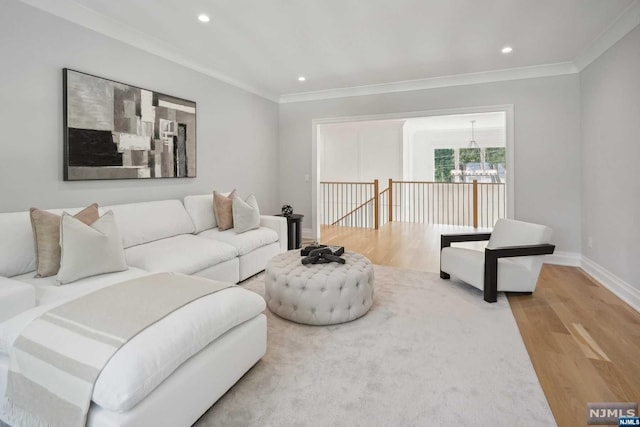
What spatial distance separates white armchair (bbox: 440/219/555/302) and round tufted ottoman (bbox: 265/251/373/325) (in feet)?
3.75

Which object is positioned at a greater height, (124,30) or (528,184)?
(124,30)

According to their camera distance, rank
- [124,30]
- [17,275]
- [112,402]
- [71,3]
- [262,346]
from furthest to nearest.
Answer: [124,30], [71,3], [17,275], [262,346], [112,402]

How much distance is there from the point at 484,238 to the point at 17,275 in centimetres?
419

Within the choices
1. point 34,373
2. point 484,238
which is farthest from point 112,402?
A: point 484,238

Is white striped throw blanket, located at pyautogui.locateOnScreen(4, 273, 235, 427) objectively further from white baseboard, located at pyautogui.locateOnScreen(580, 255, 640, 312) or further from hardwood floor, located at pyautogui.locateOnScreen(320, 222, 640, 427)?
white baseboard, located at pyautogui.locateOnScreen(580, 255, 640, 312)

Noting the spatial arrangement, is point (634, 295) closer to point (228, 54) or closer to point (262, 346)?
point (262, 346)

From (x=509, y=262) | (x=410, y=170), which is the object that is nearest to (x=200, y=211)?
(x=509, y=262)

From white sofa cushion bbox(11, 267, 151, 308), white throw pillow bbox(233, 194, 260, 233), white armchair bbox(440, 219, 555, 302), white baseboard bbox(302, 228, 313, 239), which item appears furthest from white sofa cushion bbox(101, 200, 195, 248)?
white armchair bbox(440, 219, 555, 302)

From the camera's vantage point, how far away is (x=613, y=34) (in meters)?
3.24

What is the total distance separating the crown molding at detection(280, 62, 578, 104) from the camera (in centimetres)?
429

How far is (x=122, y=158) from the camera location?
131 inches

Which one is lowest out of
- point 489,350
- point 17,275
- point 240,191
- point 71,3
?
point 489,350

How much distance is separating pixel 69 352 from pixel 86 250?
1069mm

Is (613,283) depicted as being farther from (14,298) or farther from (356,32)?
(14,298)
